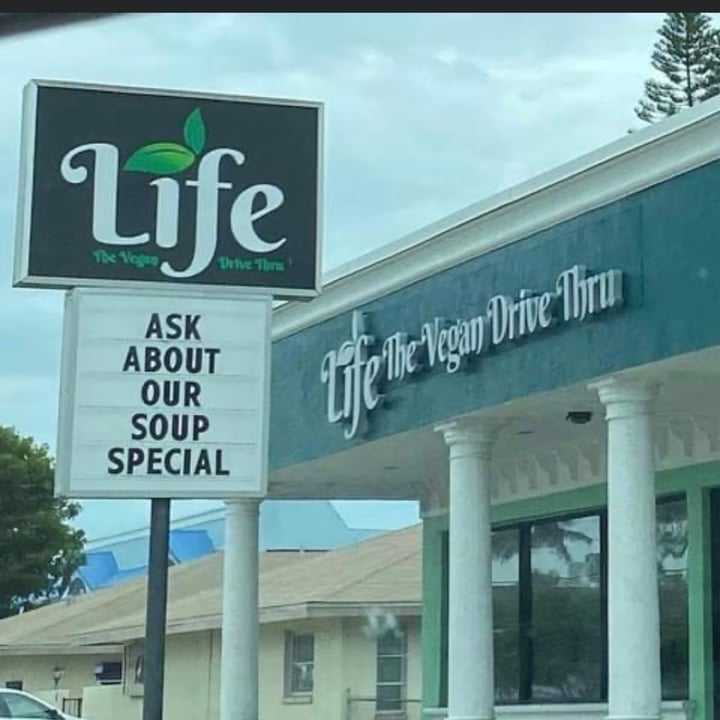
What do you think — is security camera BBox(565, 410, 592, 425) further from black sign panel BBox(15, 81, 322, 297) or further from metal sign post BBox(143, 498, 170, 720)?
metal sign post BBox(143, 498, 170, 720)

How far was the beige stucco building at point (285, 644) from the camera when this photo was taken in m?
29.3

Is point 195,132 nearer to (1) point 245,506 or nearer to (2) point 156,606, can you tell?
(2) point 156,606

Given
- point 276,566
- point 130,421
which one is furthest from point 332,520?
point 130,421

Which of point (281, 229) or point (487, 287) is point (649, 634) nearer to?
point (487, 287)

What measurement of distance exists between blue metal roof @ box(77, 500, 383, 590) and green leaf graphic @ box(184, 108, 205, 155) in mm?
42366

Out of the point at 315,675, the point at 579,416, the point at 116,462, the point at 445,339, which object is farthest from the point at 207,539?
the point at 116,462

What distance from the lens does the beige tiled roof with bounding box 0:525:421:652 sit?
29.6 m

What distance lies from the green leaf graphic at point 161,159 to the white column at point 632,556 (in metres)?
5.13

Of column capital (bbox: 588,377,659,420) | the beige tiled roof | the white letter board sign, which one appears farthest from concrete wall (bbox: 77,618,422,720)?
the white letter board sign

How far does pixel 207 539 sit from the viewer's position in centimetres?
6794

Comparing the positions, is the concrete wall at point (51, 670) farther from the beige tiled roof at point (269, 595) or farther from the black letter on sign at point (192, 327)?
the black letter on sign at point (192, 327)

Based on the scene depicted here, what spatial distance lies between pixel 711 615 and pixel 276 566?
2270cm

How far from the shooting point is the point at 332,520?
6156 cm

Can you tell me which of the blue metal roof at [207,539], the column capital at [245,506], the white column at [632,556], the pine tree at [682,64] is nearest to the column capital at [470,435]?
the white column at [632,556]
